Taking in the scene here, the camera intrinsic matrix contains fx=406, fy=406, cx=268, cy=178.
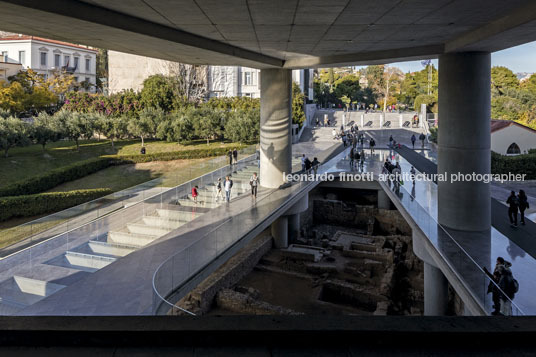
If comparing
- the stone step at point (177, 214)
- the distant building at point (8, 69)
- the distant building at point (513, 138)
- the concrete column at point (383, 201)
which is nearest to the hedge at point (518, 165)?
the distant building at point (513, 138)

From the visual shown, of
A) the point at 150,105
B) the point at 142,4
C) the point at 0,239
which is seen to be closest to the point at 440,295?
the point at 142,4

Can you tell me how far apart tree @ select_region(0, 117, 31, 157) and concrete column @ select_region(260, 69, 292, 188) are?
21.9 m

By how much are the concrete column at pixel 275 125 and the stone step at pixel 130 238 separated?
7.11m

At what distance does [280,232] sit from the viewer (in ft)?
72.0

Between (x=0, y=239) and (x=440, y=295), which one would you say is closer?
(x=440, y=295)

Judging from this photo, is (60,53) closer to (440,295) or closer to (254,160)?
(254,160)

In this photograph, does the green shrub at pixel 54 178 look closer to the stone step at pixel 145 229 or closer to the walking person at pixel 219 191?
the stone step at pixel 145 229

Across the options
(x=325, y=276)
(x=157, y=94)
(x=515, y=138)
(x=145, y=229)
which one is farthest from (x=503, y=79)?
(x=145, y=229)

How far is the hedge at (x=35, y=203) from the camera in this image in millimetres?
21188

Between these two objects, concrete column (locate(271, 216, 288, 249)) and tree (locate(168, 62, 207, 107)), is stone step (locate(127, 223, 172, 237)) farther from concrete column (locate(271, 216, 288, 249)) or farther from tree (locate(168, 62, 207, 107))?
tree (locate(168, 62, 207, 107))

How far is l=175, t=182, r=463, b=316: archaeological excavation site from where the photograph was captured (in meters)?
14.7

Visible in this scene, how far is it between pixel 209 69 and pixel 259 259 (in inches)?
1593

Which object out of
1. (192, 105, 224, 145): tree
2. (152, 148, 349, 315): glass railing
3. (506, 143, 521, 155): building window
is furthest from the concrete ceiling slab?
(192, 105, 224, 145): tree

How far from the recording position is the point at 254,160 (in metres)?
24.0
